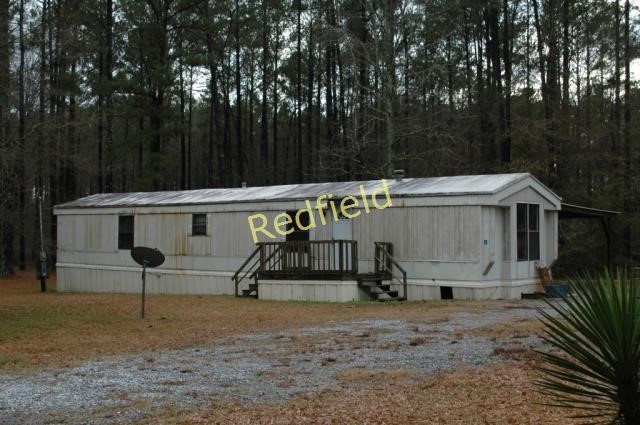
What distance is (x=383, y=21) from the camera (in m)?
26.6

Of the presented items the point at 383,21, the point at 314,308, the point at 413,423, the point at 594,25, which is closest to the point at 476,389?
the point at 413,423

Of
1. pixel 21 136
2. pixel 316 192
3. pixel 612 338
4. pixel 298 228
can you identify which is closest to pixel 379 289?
pixel 298 228

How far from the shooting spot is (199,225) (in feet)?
71.8

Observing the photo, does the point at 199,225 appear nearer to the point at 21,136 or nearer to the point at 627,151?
the point at 21,136

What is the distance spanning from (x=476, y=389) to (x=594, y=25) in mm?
27090

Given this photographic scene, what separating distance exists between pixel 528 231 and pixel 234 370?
462 inches

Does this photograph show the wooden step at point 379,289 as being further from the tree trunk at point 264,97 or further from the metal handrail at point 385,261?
the tree trunk at point 264,97

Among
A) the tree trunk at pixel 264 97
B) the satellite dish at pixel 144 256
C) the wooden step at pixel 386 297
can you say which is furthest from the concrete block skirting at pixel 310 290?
the tree trunk at pixel 264 97

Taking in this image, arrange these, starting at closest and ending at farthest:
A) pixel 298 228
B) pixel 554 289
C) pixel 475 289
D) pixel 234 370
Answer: pixel 234 370, pixel 554 289, pixel 475 289, pixel 298 228

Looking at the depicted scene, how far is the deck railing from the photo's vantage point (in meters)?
17.5

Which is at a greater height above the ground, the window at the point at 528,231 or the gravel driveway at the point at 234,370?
the window at the point at 528,231

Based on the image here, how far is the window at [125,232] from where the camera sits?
77.7 feet

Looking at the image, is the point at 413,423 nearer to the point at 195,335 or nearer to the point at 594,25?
the point at 195,335

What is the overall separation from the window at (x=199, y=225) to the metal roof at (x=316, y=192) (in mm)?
427
